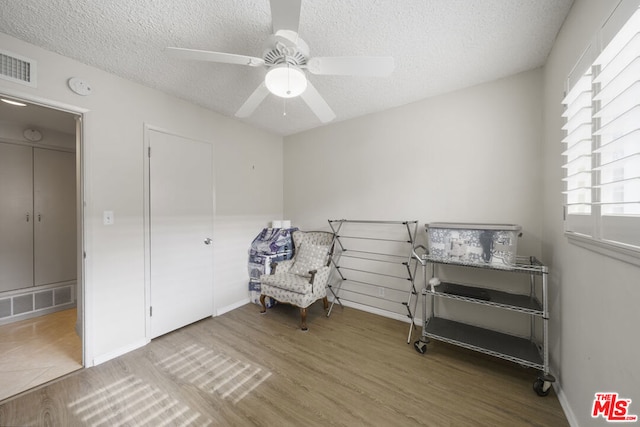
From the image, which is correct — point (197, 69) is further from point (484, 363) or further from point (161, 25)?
point (484, 363)

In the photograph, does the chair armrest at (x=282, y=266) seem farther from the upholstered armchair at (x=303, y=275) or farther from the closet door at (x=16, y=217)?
the closet door at (x=16, y=217)

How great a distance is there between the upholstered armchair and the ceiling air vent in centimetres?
265

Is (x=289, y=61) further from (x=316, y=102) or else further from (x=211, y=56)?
(x=211, y=56)

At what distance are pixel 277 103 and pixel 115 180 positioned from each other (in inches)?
72.1

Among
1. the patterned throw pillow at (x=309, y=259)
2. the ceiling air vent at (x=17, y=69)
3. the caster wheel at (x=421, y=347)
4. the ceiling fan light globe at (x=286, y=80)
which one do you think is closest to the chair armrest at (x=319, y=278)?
the patterned throw pillow at (x=309, y=259)

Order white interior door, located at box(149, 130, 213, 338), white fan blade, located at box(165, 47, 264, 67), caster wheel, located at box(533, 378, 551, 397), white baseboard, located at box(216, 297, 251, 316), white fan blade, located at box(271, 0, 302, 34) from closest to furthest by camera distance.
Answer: white fan blade, located at box(271, 0, 302, 34) → white fan blade, located at box(165, 47, 264, 67) → caster wheel, located at box(533, 378, 551, 397) → white interior door, located at box(149, 130, 213, 338) → white baseboard, located at box(216, 297, 251, 316)

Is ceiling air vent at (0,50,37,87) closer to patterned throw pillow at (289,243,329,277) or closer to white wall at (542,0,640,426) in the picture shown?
patterned throw pillow at (289,243,329,277)

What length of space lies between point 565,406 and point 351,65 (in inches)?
103

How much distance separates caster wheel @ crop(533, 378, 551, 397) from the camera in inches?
63.1

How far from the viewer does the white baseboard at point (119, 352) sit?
6.56 feet

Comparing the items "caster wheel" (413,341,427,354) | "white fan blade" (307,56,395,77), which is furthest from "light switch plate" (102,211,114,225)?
"caster wheel" (413,341,427,354)

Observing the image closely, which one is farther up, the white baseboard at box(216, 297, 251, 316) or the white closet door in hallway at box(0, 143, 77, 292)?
the white closet door in hallway at box(0, 143, 77, 292)

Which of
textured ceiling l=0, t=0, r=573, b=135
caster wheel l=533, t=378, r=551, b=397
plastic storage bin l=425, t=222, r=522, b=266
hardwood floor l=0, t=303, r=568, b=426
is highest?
textured ceiling l=0, t=0, r=573, b=135

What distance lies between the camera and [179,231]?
2607mm
